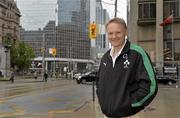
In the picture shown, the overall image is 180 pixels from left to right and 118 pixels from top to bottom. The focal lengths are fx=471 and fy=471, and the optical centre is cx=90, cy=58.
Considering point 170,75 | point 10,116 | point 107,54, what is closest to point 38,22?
point 170,75

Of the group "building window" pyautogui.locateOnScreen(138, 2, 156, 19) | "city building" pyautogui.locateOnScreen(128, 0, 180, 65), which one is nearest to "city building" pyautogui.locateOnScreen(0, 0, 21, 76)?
"city building" pyautogui.locateOnScreen(128, 0, 180, 65)

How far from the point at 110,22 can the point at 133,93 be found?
0.69m

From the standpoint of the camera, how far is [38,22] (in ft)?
414

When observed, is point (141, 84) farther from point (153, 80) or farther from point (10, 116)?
point (10, 116)

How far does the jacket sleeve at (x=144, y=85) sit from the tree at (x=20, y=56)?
124919 millimetres

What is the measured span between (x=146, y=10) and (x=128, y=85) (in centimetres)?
6555

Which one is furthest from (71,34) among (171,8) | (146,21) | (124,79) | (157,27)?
(124,79)

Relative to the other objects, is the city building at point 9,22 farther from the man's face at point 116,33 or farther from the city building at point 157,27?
the man's face at point 116,33

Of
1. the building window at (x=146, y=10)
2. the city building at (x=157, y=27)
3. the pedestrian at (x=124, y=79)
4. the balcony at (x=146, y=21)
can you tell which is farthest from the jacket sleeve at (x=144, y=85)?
the building window at (x=146, y=10)

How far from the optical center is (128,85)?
4023 mm

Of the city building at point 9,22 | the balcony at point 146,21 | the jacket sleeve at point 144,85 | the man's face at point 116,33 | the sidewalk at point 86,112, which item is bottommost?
the sidewalk at point 86,112

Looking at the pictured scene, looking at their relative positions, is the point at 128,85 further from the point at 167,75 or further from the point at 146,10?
the point at 146,10

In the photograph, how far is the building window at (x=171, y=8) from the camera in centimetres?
6575

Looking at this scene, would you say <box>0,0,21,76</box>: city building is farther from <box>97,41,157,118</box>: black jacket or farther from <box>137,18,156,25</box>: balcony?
<box>97,41,157,118</box>: black jacket
